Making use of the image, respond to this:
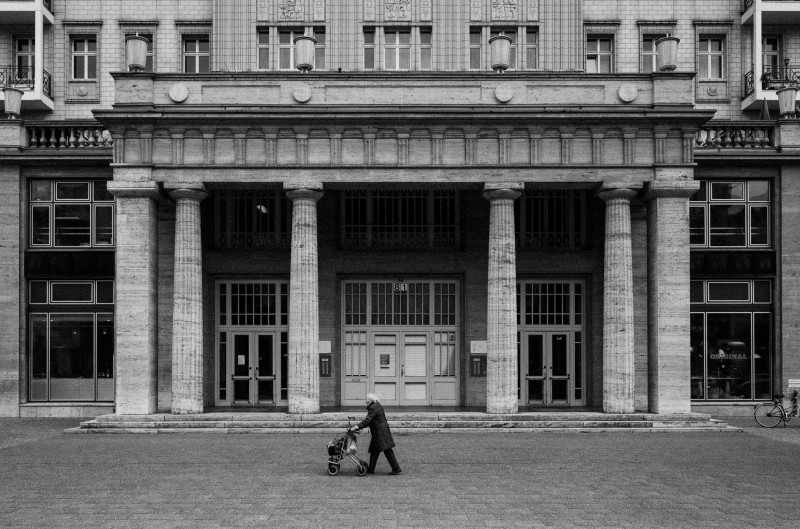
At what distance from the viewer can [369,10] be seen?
30.1 metres

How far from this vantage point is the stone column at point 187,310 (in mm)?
25172

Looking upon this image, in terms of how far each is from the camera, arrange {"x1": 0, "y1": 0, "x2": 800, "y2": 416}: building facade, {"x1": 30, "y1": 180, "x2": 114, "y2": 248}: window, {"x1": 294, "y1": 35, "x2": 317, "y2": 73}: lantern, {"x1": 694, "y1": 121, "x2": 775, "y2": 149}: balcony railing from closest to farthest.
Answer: {"x1": 0, "y1": 0, "x2": 800, "y2": 416}: building facade, {"x1": 294, "y1": 35, "x2": 317, "y2": 73}: lantern, {"x1": 694, "y1": 121, "x2": 775, "y2": 149}: balcony railing, {"x1": 30, "y1": 180, "x2": 114, "y2": 248}: window

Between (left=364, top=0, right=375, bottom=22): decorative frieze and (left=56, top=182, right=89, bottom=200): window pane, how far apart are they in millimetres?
11057

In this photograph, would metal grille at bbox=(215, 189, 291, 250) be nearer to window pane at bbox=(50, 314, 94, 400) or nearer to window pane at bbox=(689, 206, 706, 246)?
window pane at bbox=(50, 314, 94, 400)

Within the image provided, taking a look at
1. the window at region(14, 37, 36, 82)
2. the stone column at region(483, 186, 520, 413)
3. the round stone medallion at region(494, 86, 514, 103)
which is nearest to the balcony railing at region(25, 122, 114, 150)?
the window at region(14, 37, 36, 82)

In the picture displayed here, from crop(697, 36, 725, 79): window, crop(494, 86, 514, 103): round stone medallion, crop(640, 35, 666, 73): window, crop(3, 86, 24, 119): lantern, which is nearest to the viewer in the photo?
crop(494, 86, 514, 103): round stone medallion

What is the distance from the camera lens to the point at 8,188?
95.0 ft

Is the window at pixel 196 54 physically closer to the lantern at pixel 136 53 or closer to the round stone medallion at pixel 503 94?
the lantern at pixel 136 53

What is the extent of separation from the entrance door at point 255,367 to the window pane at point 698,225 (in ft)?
47.4

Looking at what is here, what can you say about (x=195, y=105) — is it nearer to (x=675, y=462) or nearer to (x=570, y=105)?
(x=570, y=105)

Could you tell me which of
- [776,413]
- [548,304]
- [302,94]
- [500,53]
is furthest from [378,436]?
[776,413]

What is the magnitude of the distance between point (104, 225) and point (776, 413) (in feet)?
73.7

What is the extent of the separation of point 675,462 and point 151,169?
16.3 meters

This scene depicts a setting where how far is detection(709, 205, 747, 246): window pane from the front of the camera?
2930 centimetres
